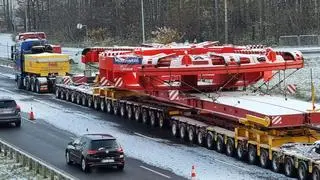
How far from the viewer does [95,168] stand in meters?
28.5

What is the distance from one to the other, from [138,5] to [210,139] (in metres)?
79.6

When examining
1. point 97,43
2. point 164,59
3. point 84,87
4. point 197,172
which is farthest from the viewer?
point 97,43

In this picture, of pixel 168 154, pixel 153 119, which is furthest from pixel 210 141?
pixel 153 119

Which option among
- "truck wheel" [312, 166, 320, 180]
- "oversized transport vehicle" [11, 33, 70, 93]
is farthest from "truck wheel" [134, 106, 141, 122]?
"truck wheel" [312, 166, 320, 180]

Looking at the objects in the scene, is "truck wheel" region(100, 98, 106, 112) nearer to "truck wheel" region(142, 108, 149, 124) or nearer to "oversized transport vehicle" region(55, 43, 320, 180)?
"oversized transport vehicle" region(55, 43, 320, 180)

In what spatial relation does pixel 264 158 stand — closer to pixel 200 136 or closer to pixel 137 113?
pixel 200 136

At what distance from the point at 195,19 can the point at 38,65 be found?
37.3 metres

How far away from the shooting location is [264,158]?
93.2 ft

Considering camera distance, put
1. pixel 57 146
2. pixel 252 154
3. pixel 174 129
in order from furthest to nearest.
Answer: pixel 174 129
pixel 57 146
pixel 252 154

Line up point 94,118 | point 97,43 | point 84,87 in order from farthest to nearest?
1. point 97,43
2. point 84,87
3. point 94,118

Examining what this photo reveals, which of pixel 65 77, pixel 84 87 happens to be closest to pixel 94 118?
pixel 84 87

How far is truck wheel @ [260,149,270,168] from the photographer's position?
28.2 metres

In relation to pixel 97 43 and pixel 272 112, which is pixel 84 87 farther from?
pixel 97 43

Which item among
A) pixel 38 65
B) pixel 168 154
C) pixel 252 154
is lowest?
pixel 168 154
